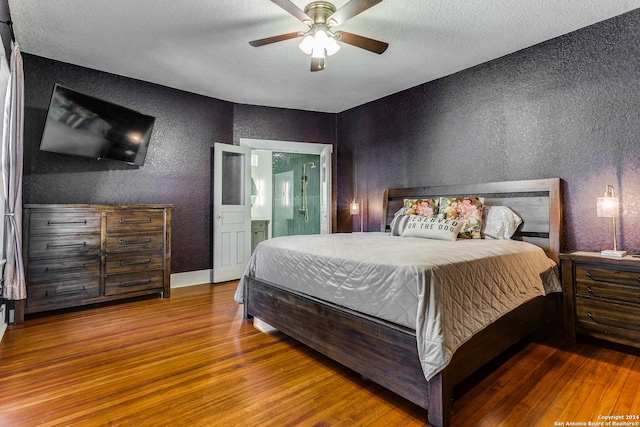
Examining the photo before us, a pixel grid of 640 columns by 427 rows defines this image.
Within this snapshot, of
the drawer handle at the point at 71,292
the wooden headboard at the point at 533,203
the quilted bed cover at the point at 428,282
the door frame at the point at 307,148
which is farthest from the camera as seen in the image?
the door frame at the point at 307,148

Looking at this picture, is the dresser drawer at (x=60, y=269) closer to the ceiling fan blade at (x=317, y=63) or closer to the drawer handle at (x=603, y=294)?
the ceiling fan blade at (x=317, y=63)

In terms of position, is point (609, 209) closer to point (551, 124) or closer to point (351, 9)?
point (551, 124)

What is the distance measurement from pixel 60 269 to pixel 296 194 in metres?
4.22

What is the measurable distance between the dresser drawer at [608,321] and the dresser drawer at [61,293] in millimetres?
4316

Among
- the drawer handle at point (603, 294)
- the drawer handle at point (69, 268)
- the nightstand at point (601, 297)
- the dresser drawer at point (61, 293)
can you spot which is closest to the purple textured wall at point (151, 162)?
the drawer handle at point (69, 268)

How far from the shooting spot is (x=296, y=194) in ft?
22.1

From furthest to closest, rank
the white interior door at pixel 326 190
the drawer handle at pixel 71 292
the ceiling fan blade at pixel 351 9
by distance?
the white interior door at pixel 326 190 → the drawer handle at pixel 71 292 → the ceiling fan blade at pixel 351 9

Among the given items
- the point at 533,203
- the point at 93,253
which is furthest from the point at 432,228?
the point at 93,253

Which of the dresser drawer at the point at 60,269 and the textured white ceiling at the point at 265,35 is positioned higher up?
the textured white ceiling at the point at 265,35

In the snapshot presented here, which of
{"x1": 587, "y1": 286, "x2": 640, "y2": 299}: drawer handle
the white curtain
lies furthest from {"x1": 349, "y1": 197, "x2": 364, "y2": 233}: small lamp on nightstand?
the white curtain

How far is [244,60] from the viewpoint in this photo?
3.45 m

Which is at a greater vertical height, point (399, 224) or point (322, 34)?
point (322, 34)

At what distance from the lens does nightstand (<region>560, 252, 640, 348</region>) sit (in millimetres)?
2266

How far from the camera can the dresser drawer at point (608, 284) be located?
2260mm
